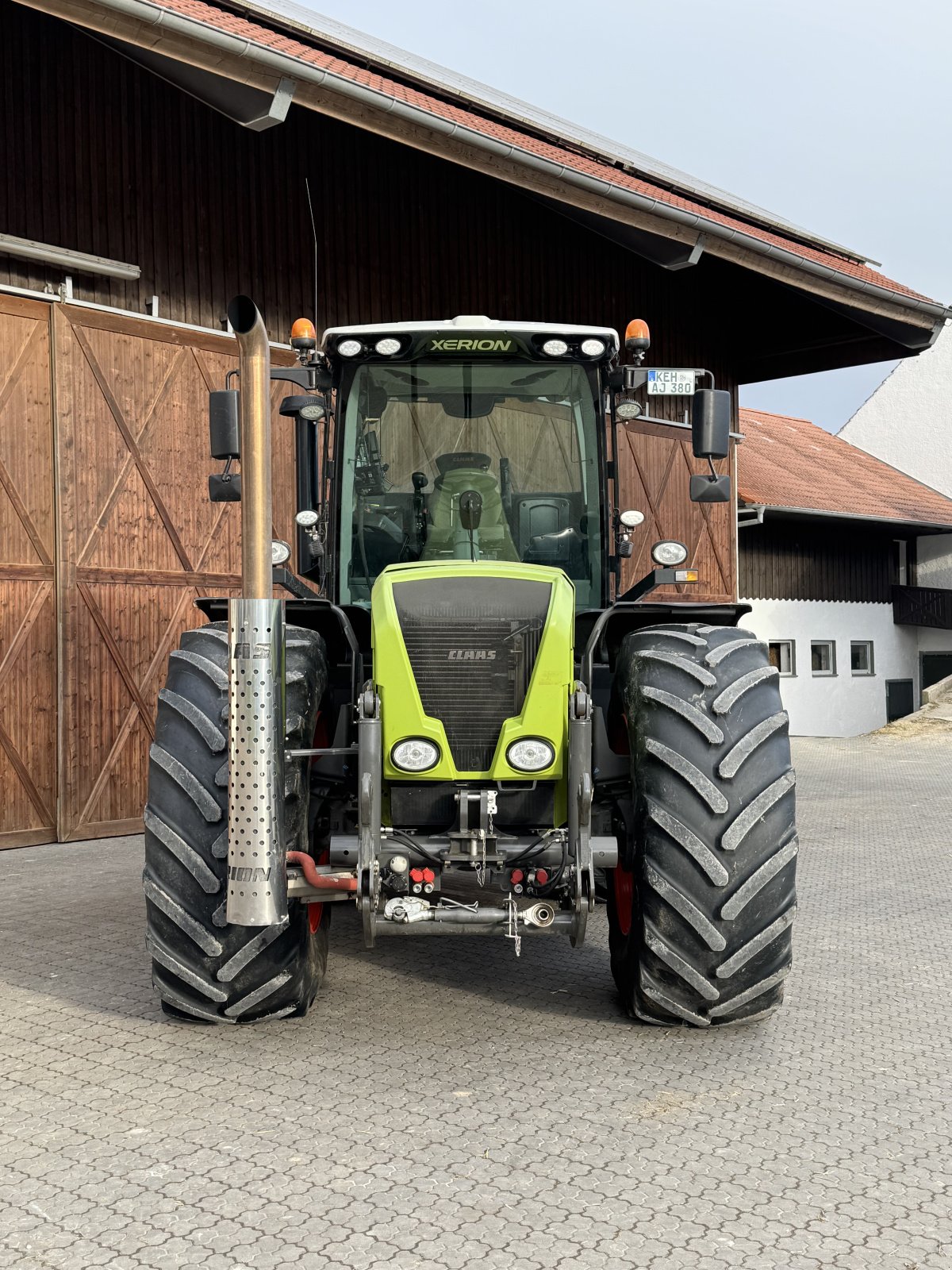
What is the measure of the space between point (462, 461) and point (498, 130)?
19.2 feet

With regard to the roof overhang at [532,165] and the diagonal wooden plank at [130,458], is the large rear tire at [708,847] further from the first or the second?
the diagonal wooden plank at [130,458]

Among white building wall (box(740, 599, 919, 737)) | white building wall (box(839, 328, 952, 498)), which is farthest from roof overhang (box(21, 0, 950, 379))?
white building wall (box(839, 328, 952, 498))

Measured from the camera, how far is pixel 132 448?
9469 millimetres

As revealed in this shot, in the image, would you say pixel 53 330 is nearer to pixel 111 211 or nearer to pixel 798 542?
pixel 111 211

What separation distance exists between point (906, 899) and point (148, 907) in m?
4.23

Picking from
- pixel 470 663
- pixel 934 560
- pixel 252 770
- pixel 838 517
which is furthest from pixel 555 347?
pixel 934 560

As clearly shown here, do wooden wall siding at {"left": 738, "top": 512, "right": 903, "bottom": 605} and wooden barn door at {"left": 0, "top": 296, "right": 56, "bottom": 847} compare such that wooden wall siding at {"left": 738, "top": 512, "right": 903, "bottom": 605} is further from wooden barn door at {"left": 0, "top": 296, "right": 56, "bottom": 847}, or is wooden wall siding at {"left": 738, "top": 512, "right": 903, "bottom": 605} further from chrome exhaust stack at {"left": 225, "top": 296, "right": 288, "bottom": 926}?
chrome exhaust stack at {"left": 225, "top": 296, "right": 288, "bottom": 926}

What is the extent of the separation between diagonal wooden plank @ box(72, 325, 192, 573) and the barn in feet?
0.05

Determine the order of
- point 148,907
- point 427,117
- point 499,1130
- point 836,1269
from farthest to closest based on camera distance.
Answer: point 427,117
point 148,907
point 499,1130
point 836,1269

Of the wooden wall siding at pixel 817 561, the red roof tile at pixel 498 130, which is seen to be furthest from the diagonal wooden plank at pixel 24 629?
the wooden wall siding at pixel 817 561

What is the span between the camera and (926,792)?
461 inches

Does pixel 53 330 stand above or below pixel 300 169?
below

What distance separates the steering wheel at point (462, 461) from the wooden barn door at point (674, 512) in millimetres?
7512

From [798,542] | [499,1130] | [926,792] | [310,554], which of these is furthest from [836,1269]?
[798,542]
